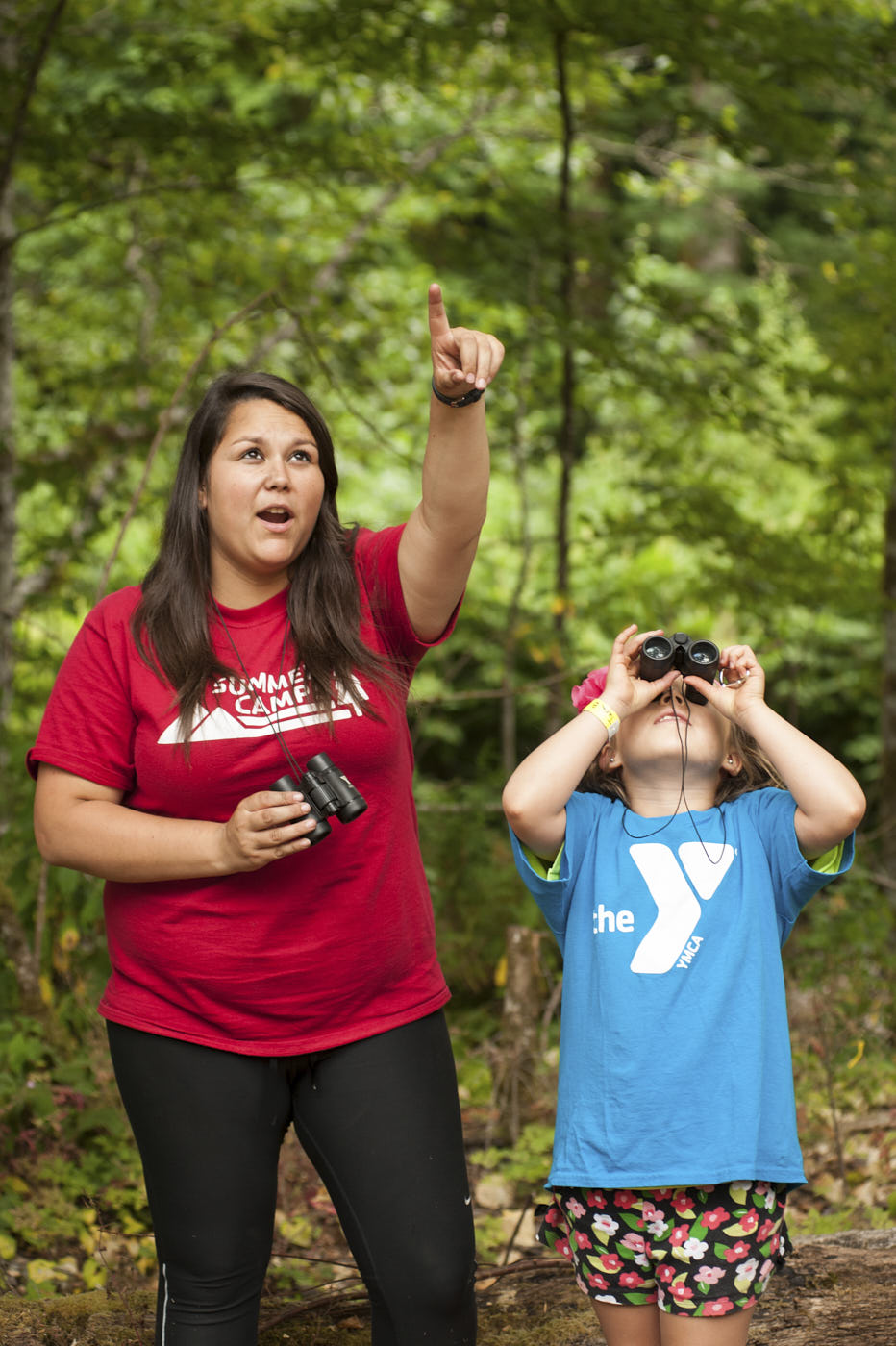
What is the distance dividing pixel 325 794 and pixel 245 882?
10.8 inches

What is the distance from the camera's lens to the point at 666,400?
5.99 m

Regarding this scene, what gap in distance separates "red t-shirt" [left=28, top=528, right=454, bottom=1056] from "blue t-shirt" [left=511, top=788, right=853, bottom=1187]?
0.95 feet

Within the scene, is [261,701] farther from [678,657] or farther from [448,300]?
[448,300]

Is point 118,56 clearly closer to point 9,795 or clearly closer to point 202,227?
point 202,227

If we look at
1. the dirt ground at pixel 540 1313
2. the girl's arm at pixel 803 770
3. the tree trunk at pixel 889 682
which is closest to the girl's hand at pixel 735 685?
the girl's arm at pixel 803 770

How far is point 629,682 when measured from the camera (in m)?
2.00

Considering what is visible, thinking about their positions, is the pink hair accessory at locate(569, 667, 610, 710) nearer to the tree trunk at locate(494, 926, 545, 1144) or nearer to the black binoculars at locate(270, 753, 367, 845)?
the black binoculars at locate(270, 753, 367, 845)

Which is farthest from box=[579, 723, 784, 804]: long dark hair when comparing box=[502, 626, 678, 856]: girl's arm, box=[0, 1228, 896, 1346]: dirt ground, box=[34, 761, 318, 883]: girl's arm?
box=[0, 1228, 896, 1346]: dirt ground

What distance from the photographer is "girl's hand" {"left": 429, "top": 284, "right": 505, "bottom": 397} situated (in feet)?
→ 6.13

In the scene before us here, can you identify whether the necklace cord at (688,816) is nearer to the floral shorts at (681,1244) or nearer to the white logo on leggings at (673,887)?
the white logo on leggings at (673,887)

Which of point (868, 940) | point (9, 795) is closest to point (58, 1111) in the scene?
point (9, 795)

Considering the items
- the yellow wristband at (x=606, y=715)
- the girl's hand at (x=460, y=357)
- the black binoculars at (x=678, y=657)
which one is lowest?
the yellow wristband at (x=606, y=715)

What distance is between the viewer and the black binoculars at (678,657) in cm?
195

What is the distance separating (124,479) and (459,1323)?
5.34 meters
